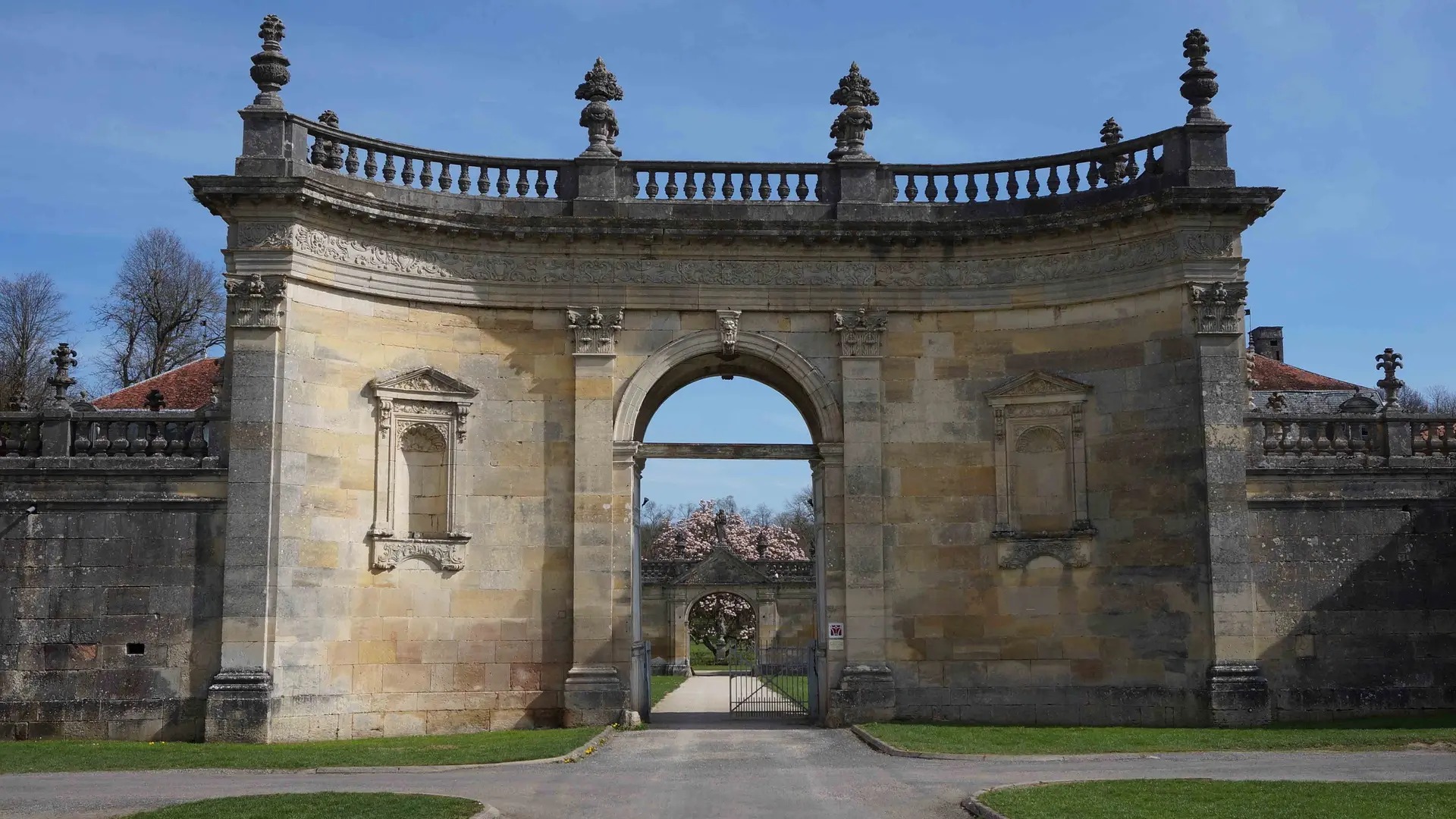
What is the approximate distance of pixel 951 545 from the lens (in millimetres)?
20156

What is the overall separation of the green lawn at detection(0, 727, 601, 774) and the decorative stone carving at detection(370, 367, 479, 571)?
2.60m

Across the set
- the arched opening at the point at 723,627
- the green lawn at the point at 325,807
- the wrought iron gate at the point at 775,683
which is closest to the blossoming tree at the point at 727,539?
the arched opening at the point at 723,627

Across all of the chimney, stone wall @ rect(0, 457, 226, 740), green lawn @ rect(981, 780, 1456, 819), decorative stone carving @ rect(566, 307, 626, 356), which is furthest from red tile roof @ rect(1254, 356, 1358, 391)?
stone wall @ rect(0, 457, 226, 740)

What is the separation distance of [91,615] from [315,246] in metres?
5.62

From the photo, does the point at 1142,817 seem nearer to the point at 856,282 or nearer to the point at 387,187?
the point at 856,282

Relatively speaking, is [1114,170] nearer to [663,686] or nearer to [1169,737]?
[1169,737]

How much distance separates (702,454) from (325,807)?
1000 cm

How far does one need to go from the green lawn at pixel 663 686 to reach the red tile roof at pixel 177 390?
1057 cm

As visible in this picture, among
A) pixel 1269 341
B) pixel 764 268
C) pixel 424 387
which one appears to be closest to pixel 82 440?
pixel 424 387

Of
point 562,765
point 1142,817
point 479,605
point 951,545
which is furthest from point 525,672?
point 1142,817

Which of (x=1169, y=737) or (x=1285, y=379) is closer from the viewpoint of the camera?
(x=1169, y=737)

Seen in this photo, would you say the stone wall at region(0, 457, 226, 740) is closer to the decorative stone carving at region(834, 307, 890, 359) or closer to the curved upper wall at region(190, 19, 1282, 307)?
the curved upper wall at region(190, 19, 1282, 307)

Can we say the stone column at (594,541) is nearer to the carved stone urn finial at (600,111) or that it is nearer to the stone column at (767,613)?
the carved stone urn finial at (600,111)

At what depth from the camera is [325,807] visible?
1154 centimetres
